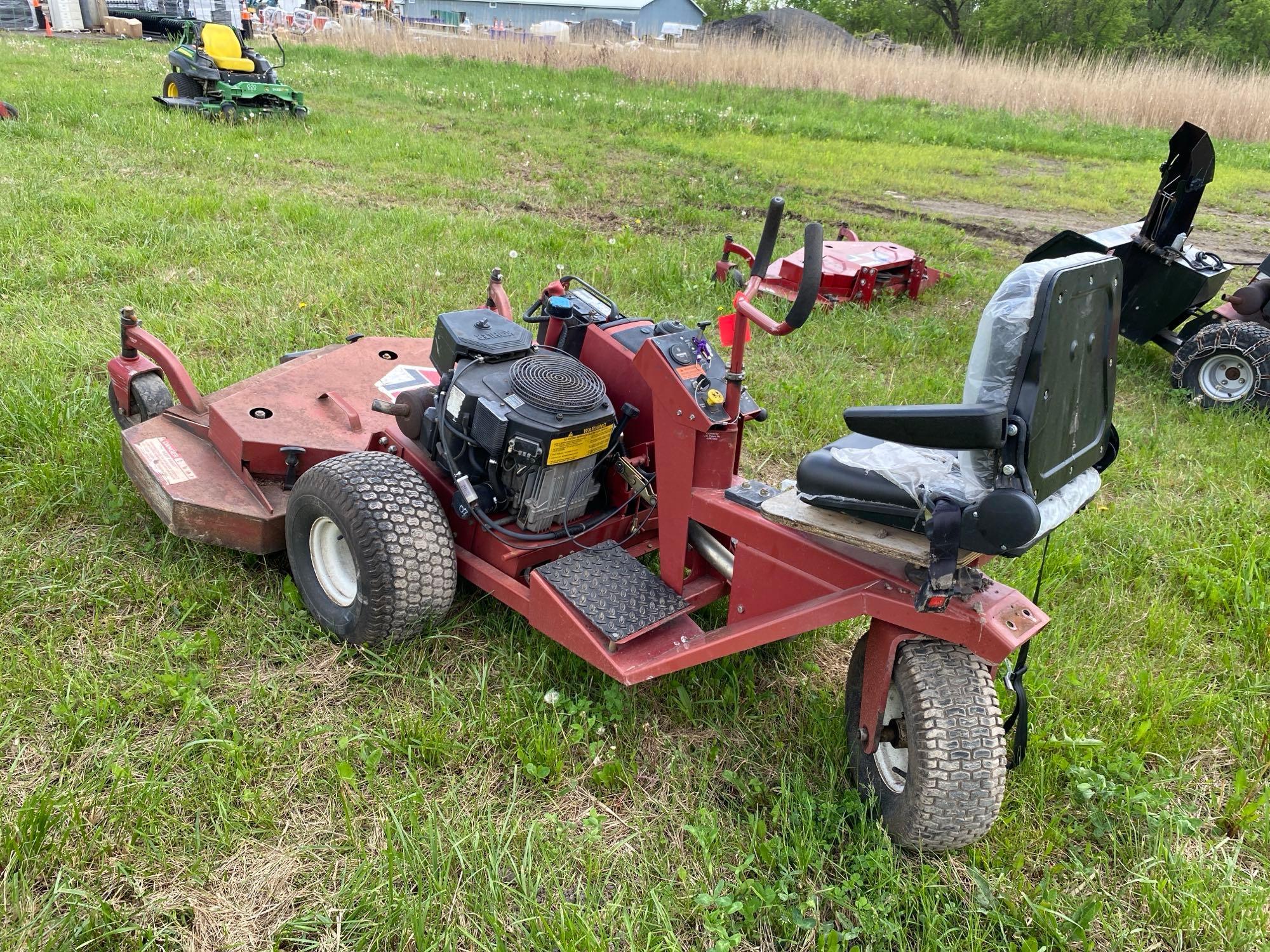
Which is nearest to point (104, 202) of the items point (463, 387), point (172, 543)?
point (172, 543)

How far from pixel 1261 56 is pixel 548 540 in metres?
50.6

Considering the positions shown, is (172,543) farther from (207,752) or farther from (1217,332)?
(1217,332)

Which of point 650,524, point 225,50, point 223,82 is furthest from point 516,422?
point 225,50

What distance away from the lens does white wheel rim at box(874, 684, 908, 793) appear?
2.42m

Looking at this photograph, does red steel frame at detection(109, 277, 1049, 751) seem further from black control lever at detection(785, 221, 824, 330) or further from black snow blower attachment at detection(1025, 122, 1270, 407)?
black snow blower attachment at detection(1025, 122, 1270, 407)

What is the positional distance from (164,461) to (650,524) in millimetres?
1855

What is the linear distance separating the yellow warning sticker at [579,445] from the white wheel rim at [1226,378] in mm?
4355

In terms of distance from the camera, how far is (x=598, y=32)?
36.3 metres

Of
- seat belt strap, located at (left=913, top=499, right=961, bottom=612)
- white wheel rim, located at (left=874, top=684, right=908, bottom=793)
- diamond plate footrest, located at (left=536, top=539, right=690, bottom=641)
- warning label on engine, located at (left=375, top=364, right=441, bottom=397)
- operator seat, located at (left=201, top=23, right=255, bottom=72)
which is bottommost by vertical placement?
white wheel rim, located at (left=874, top=684, right=908, bottom=793)

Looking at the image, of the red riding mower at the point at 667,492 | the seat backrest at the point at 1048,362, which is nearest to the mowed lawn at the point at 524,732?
the red riding mower at the point at 667,492

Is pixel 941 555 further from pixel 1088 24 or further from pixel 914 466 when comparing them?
pixel 1088 24

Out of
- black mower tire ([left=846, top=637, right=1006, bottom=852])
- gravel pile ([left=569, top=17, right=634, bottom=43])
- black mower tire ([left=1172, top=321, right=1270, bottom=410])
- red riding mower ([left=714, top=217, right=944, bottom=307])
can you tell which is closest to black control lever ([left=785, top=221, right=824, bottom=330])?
black mower tire ([left=846, top=637, right=1006, bottom=852])

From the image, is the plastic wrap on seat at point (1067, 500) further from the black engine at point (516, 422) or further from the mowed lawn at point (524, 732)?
the black engine at point (516, 422)

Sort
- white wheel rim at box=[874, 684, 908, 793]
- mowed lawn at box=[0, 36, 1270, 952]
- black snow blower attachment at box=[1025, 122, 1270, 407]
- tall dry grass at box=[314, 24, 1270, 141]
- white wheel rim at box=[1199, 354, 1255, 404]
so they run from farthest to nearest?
tall dry grass at box=[314, 24, 1270, 141] < white wheel rim at box=[1199, 354, 1255, 404] < black snow blower attachment at box=[1025, 122, 1270, 407] < white wheel rim at box=[874, 684, 908, 793] < mowed lawn at box=[0, 36, 1270, 952]
